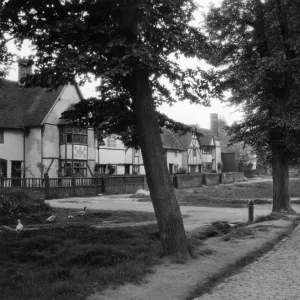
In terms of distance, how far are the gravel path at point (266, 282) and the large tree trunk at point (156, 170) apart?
1.50 m

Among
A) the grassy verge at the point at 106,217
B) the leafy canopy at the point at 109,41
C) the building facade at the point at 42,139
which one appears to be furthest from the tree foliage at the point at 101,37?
the building facade at the point at 42,139

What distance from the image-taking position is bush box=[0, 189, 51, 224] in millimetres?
15555

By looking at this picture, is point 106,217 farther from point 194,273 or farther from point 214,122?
point 214,122

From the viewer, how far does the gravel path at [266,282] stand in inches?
266

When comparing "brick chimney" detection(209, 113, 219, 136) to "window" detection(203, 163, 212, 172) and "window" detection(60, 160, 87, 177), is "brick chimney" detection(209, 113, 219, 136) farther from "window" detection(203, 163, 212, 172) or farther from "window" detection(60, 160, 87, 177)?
"window" detection(60, 160, 87, 177)

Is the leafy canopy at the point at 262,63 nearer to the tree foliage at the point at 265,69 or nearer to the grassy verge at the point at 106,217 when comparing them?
the tree foliage at the point at 265,69

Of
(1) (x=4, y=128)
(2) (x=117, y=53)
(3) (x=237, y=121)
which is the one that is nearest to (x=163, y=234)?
(2) (x=117, y=53)

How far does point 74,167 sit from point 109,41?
104 feet

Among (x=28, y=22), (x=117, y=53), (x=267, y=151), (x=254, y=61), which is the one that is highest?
(x=254, y=61)

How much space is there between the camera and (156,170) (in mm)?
9195

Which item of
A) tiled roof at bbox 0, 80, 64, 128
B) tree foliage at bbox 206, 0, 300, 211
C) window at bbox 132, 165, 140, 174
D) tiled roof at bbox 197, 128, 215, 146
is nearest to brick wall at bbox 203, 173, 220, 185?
window at bbox 132, 165, 140, 174

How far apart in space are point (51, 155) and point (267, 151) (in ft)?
73.3

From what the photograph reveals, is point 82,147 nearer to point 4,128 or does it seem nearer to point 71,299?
point 4,128

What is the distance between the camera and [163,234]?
360 inches
